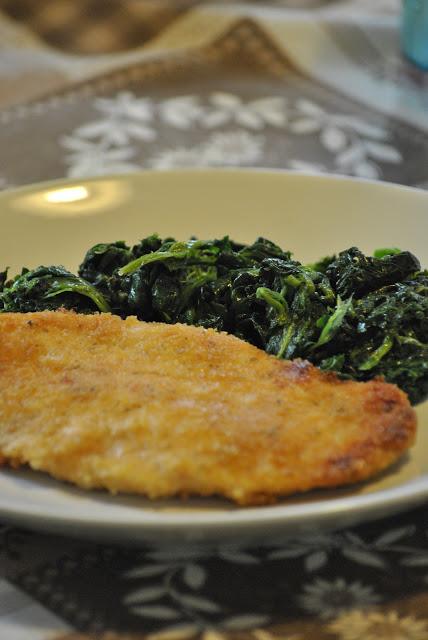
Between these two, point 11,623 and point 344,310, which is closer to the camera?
point 11,623

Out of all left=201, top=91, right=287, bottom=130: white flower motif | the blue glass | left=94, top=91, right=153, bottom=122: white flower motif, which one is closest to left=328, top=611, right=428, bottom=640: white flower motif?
left=201, top=91, right=287, bottom=130: white flower motif

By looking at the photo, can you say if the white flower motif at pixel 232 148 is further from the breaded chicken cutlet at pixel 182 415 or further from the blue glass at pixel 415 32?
the breaded chicken cutlet at pixel 182 415

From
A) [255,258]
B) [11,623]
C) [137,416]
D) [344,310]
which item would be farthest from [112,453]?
[255,258]

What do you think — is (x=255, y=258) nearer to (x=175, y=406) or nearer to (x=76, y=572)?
(x=175, y=406)

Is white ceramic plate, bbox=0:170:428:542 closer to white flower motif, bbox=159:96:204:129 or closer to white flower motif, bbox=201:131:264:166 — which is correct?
white flower motif, bbox=201:131:264:166

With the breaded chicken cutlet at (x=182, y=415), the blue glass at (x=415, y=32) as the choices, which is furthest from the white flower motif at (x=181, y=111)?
the breaded chicken cutlet at (x=182, y=415)
